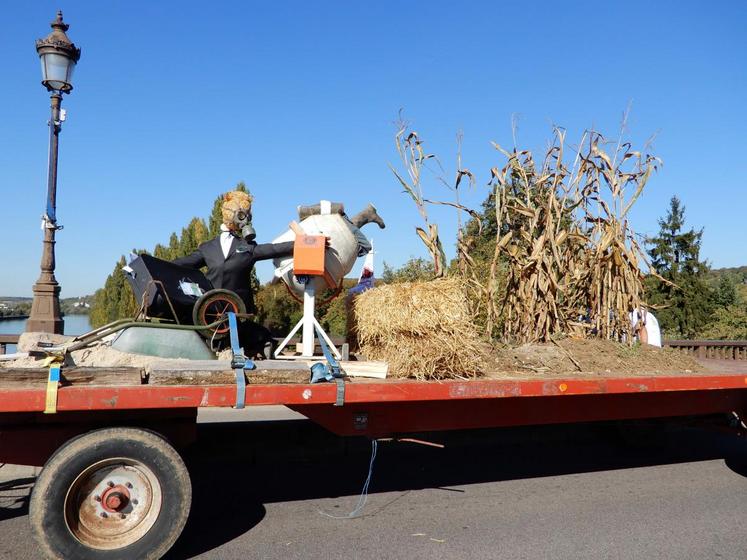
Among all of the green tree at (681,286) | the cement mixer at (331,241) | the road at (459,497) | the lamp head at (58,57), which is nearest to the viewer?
the road at (459,497)

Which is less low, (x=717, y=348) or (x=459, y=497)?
(x=717, y=348)

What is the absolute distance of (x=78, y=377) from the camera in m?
3.08

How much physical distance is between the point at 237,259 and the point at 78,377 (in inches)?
75.5

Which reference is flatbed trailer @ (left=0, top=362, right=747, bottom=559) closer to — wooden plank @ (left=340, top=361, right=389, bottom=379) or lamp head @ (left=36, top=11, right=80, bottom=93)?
wooden plank @ (left=340, top=361, right=389, bottom=379)

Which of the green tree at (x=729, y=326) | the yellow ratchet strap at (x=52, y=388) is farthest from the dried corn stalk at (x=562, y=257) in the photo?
the green tree at (x=729, y=326)

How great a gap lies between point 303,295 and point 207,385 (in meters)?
2.02

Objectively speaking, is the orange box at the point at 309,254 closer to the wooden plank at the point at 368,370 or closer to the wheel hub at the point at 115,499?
the wooden plank at the point at 368,370

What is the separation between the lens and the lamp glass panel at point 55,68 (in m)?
7.21

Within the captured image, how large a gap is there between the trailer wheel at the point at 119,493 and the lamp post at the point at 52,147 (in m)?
4.79

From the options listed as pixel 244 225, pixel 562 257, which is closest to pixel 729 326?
pixel 562 257

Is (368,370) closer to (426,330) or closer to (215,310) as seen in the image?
(426,330)

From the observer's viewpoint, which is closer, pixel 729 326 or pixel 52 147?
pixel 52 147

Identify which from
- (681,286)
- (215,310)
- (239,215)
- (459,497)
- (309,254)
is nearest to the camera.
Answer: (215,310)

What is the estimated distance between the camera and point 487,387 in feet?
12.5
